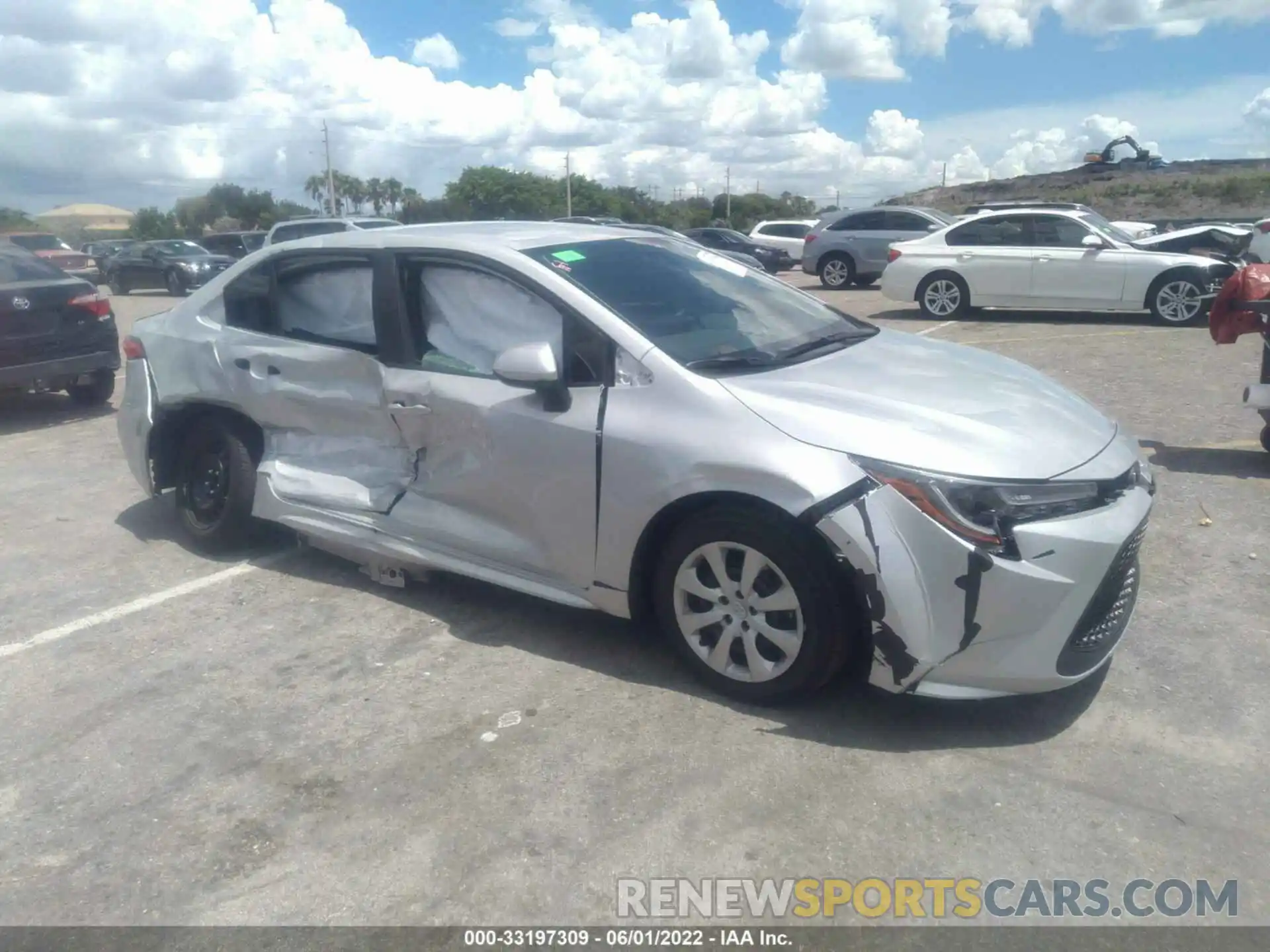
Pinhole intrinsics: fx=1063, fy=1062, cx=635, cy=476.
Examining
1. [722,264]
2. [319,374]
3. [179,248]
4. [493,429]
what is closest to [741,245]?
[179,248]

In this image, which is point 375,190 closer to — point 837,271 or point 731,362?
point 837,271

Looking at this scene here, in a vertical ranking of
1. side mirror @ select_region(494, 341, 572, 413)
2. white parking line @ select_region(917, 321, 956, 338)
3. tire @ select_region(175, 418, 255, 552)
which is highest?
side mirror @ select_region(494, 341, 572, 413)

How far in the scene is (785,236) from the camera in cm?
2853

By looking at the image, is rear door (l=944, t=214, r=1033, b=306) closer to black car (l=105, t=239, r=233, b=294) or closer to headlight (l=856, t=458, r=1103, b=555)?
headlight (l=856, t=458, r=1103, b=555)

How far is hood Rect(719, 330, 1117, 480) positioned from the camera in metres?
3.36

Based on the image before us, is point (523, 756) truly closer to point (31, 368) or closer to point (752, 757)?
point (752, 757)

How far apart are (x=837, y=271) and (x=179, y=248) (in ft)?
56.3

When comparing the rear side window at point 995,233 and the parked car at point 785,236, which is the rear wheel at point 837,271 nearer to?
the rear side window at point 995,233

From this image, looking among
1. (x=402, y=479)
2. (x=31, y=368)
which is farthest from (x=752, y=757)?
(x=31, y=368)

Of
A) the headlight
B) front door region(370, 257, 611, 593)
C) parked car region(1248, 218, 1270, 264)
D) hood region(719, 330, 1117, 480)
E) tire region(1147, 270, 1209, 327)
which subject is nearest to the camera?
the headlight

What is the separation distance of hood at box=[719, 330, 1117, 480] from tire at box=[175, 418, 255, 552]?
2689mm

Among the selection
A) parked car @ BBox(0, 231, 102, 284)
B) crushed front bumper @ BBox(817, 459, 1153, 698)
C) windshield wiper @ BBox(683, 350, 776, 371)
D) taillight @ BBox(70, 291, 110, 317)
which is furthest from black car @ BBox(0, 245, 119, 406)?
parked car @ BBox(0, 231, 102, 284)

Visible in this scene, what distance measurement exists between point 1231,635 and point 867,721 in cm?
168

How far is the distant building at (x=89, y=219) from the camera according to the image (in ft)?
213
